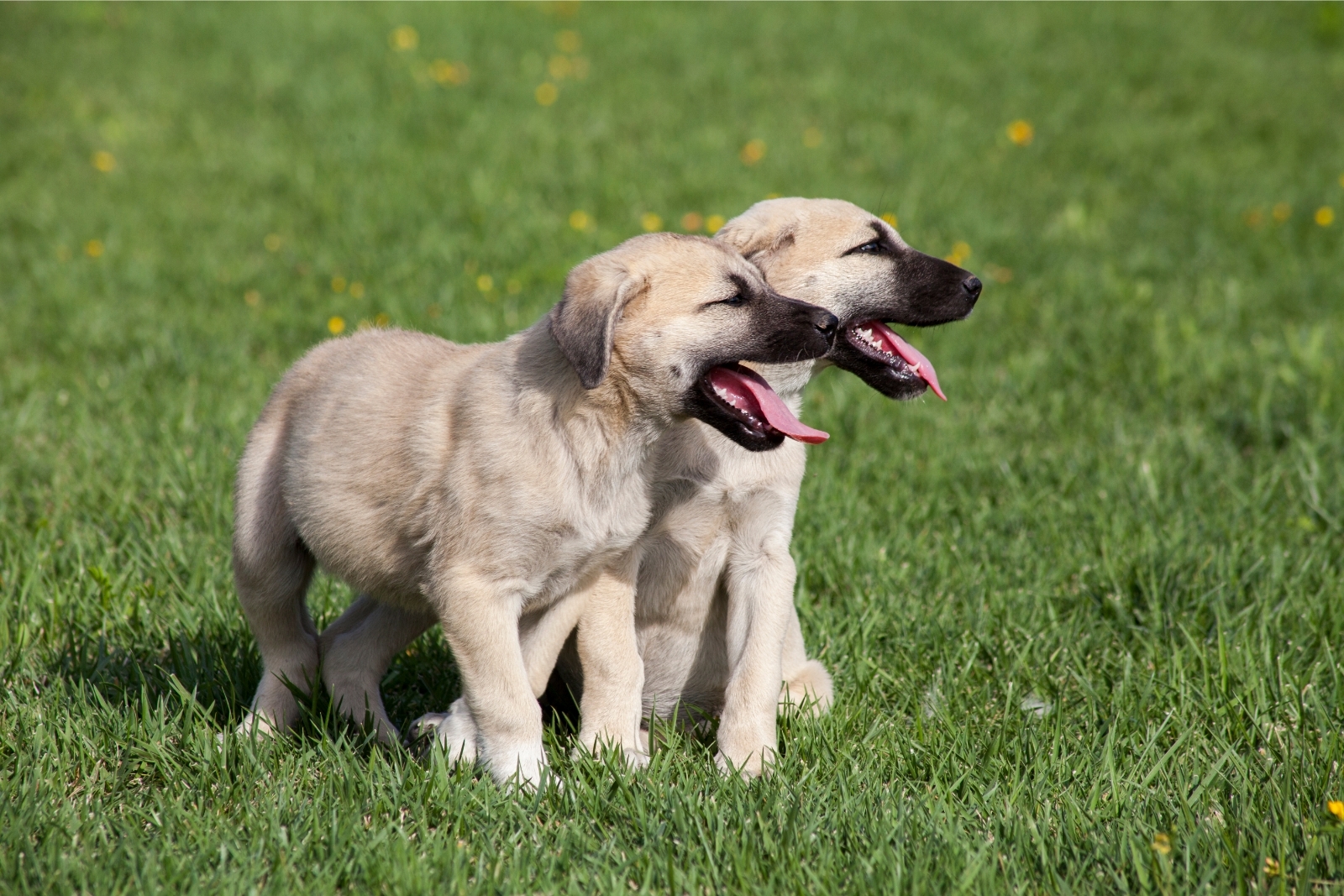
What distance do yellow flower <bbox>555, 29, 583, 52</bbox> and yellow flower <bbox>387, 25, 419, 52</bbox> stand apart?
1.25 metres

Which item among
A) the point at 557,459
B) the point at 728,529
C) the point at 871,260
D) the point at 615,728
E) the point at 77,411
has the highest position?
the point at 871,260

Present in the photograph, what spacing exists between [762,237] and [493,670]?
1.47 m

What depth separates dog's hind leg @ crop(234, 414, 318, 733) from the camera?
3.48 meters

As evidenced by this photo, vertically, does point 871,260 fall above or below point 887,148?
above

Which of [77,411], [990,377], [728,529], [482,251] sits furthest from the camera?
[482,251]

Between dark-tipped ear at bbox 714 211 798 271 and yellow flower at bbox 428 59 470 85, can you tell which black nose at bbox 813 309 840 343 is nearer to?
dark-tipped ear at bbox 714 211 798 271

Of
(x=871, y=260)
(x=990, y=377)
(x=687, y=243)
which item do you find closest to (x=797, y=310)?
(x=687, y=243)

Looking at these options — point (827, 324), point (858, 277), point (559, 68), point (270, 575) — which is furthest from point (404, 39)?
point (827, 324)

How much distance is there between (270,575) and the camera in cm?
349

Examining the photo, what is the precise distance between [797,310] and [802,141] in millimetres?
6555

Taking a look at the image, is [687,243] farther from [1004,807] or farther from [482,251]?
[482,251]

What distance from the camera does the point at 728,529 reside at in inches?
139

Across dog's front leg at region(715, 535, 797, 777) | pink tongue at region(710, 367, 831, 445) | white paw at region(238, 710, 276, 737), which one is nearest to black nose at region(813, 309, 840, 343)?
pink tongue at region(710, 367, 831, 445)

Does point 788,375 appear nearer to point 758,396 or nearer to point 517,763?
point 758,396
